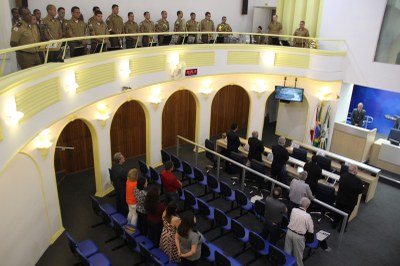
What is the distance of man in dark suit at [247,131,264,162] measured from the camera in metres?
11.2

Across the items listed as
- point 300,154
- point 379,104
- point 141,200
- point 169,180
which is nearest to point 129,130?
point 169,180

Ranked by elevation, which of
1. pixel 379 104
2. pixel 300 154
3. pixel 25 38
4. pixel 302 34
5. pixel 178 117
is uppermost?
pixel 25 38

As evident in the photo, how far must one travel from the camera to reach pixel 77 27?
10.2 meters

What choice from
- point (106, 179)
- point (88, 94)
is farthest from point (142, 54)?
point (106, 179)

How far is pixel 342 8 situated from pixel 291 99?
392 cm

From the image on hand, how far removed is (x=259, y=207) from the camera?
353 inches

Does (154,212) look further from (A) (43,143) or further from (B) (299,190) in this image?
(B) (299,190)

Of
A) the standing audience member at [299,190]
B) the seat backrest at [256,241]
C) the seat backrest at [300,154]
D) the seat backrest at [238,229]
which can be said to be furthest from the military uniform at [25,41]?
the seat backrest at [300,154]

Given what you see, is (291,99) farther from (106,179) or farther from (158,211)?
(158,211)

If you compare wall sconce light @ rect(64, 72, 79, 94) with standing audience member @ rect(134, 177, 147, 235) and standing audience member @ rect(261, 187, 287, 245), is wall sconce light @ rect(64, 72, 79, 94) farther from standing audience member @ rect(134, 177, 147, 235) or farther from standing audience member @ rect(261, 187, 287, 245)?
standing audience member @ rect(261, 187, 287, 245)

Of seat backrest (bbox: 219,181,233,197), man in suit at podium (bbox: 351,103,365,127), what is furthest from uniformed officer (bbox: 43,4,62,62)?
man in suit at podium (bbox: 351,103,365,127)

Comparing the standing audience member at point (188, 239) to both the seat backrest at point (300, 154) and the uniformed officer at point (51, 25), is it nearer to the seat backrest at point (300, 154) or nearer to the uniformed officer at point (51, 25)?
the uniformed officer at point (51, 25)

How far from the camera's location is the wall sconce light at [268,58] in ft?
45.8

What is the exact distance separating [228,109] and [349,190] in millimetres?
8662
